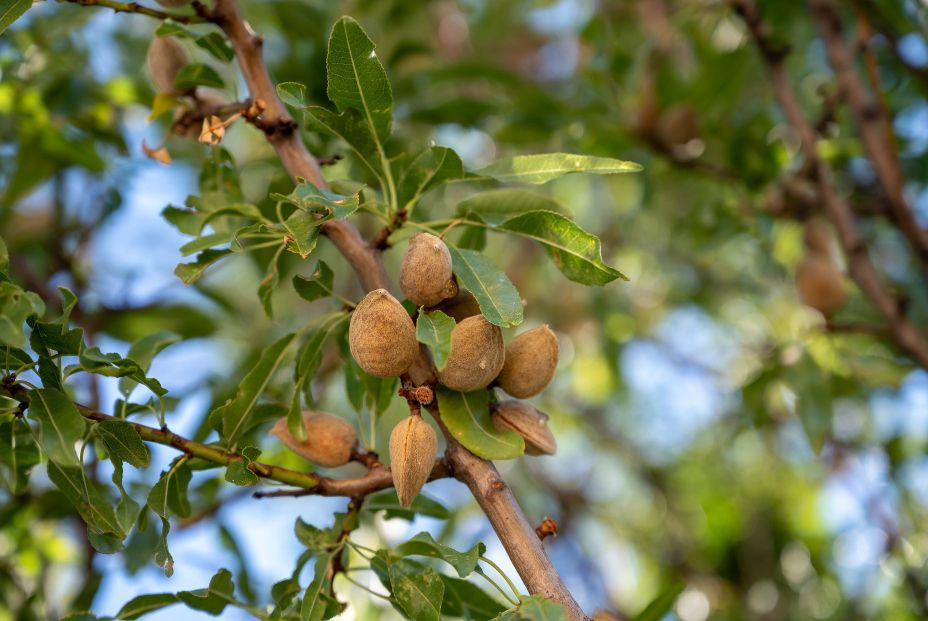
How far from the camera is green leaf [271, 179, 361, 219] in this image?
1054 millimetres

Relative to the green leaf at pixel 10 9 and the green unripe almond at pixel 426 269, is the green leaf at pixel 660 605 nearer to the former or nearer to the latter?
the green unripe almond at pixel 426 269

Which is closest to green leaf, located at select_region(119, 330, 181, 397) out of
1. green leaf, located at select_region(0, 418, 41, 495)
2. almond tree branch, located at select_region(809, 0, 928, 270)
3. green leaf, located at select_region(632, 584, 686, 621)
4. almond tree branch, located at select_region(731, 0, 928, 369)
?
green leaf, located at select_region(0, 418, 41, 495)

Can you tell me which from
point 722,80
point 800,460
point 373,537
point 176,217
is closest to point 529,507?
point 373,537

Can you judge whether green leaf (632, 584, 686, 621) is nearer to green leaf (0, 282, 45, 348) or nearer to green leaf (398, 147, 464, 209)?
green leaf (398, 147, 464, 209)

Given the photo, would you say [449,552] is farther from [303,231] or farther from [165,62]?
[165,62]

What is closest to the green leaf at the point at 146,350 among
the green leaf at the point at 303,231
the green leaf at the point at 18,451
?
the green leaf at the point at 18,451

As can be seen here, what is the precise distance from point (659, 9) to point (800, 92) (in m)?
0.79

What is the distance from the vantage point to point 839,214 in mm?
2023

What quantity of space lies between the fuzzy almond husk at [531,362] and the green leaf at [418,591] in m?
0.26

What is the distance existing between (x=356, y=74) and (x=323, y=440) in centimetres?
48

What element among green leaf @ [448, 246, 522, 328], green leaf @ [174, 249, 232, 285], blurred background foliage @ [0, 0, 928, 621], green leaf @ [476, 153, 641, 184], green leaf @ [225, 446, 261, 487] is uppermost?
green leaf @ [476, 153, 641, 184]

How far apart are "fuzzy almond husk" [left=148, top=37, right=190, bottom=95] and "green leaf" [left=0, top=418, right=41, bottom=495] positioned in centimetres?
56

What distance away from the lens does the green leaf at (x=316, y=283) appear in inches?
48.7

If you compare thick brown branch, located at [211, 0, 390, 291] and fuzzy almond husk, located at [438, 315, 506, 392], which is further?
thick brown branch, located at [211, 0, 390, 291]
